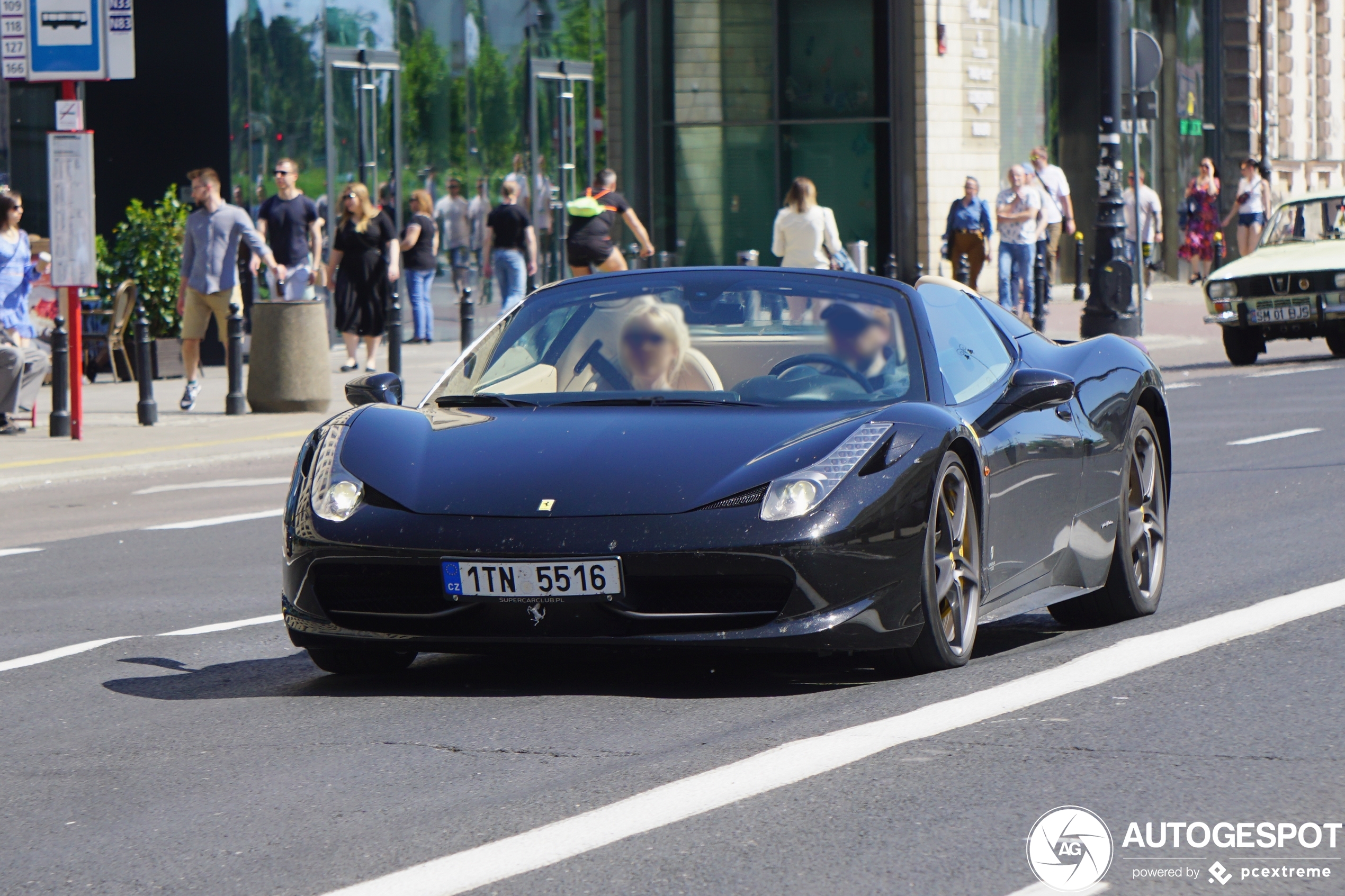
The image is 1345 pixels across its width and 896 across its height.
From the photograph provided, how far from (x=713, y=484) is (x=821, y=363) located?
3.01 ft

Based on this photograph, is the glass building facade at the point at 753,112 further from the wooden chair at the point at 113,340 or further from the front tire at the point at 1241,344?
the wooden chair at the point at 113,340

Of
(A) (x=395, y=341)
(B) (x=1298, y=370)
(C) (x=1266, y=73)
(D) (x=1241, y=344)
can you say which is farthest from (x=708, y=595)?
(C) (x=1266, y=73)

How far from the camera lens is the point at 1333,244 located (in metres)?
22.7

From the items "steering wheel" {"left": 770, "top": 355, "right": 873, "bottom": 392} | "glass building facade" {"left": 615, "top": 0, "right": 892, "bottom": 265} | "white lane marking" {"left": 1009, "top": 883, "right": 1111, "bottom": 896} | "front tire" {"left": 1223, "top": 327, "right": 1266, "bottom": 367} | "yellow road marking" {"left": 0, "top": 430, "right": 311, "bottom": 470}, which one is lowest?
"white lane marking" {"left": 1009, "top": 883, "right": 1111, "bottom": 896}

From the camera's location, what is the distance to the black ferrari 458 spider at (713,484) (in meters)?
6.06

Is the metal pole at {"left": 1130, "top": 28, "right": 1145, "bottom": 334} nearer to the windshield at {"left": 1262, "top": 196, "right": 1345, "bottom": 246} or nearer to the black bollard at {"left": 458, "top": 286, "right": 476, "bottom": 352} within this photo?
the windshield at {"left": 1262, "top": 196, "right": 1345, "bottom": 246}

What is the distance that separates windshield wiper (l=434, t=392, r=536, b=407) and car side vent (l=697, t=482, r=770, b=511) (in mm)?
1001

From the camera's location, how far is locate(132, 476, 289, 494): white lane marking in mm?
13961

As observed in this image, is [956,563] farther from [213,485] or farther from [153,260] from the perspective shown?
[153,260]

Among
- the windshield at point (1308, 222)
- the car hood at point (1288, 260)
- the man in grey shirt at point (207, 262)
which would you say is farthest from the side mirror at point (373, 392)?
the windshield at point (1308, 222)

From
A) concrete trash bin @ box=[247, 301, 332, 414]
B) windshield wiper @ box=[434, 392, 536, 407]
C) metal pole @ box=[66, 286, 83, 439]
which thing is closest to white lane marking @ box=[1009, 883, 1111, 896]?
windshield wiper @ box=[434, 392, 536, 407]

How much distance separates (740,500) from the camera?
607cm

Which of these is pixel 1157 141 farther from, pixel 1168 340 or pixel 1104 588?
pixel 1104 588

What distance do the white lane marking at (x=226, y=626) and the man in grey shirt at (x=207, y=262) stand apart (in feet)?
33.6
